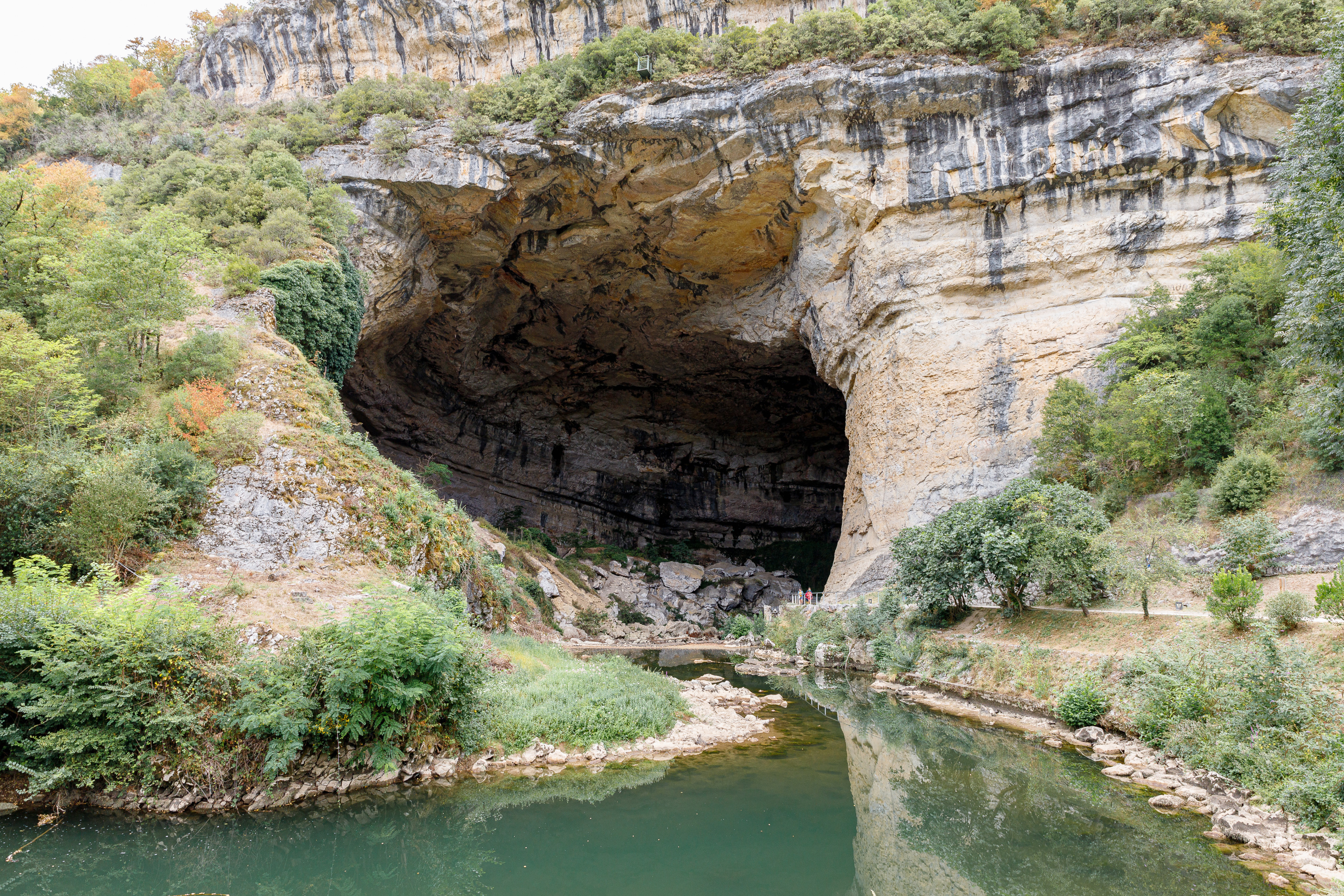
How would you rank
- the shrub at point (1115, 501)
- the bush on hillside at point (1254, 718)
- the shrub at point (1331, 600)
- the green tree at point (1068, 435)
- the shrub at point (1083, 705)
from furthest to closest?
the green tree at point (1068, 435)
the shrub at point (1115, 501)
the shrub at point (1083, 705)
the shrub at point (1331, 600)
the bush on hillside at point (1254, 718)

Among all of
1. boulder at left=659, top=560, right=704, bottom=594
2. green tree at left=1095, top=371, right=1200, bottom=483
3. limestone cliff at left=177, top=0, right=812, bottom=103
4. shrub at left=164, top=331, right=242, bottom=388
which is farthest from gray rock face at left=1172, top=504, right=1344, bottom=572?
boulder at left=659, top=560, right=704, bottom=594

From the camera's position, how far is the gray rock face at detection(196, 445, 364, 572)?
12.8 meters

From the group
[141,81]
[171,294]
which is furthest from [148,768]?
[141,81]

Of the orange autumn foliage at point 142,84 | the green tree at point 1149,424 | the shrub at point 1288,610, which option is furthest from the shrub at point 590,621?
the orange autumn foliage at point 142,84

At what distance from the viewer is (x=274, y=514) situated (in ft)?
44.1

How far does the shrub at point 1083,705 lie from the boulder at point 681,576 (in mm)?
31863

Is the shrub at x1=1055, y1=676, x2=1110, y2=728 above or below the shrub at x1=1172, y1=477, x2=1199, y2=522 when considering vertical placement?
below

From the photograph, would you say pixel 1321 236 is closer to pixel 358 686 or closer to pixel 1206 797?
pixel 1206 797

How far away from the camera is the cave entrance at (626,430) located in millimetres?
39906

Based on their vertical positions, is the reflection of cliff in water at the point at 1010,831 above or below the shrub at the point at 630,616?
above

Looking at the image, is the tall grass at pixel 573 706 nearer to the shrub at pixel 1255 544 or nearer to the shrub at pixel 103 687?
the shrub at pixel 103 687

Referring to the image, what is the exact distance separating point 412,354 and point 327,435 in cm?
2499

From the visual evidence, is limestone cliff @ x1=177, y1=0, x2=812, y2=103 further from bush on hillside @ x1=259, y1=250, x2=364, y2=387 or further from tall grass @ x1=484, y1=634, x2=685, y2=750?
tall grass @ x1=484, y1=634, x2=685, y2=750

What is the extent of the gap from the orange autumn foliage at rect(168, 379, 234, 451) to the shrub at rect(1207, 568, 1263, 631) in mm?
19234
